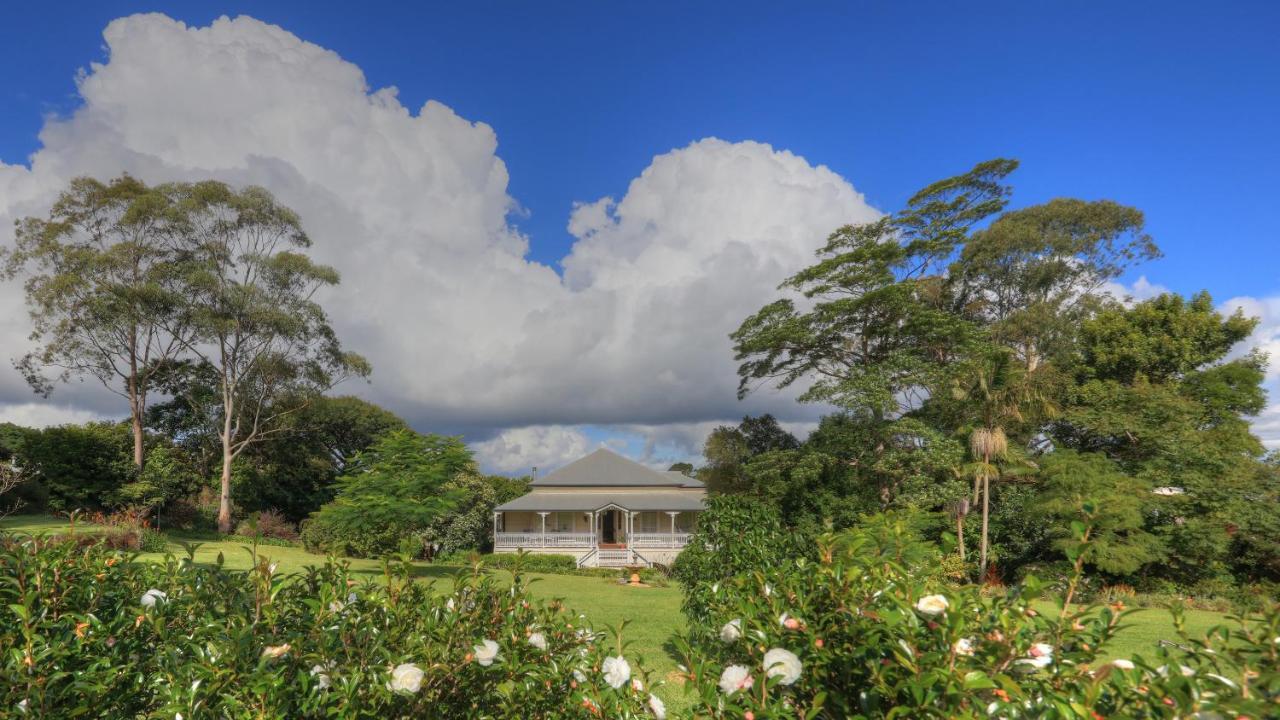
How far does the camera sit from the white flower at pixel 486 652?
2406 mm

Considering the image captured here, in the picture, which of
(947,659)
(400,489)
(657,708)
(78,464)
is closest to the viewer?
(947,659)

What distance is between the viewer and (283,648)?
7.42 feet

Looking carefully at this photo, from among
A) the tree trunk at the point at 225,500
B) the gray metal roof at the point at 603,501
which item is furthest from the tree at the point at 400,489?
the tree trunk at the point at 225,500

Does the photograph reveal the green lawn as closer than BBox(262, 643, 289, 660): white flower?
No

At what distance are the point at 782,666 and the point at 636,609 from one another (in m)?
13.7

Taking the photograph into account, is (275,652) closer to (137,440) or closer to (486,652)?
(486,652)

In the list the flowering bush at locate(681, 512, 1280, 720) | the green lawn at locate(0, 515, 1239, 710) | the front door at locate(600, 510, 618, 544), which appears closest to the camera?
the flowering bush at locate(681, 512, 1280, 720)

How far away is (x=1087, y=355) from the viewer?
22.9 m

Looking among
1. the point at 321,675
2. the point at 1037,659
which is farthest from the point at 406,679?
the point at 1037,659

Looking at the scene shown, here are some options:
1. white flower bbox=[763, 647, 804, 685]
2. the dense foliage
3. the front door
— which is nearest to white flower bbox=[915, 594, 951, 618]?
white flower bbox=[763, 647, 804, 685]

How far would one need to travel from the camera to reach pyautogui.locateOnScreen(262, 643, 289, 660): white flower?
222 centimetres

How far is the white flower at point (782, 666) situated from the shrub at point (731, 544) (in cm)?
609

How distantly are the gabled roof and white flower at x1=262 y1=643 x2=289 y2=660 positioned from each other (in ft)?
105

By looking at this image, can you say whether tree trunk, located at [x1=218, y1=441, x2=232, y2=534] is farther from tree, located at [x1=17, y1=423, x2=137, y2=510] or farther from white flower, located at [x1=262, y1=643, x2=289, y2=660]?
white flower, located at [x1=262, y1=643, x2=289, y2=660]
